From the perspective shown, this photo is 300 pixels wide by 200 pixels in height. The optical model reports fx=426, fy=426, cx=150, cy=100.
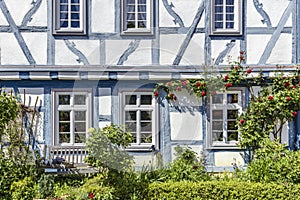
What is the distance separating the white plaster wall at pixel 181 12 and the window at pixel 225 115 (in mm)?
2047

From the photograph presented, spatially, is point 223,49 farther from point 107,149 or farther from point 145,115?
point 107,149

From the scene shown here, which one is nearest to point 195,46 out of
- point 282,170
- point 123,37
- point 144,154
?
point 123,37

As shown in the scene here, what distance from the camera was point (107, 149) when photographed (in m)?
8.23

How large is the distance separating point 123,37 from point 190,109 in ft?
8.04

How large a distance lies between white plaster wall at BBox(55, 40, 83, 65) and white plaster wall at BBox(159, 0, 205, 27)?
2.37m

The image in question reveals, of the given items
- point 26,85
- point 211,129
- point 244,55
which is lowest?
point 211,129

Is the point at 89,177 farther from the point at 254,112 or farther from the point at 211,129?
the point at 254,112

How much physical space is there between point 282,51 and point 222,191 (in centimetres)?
425

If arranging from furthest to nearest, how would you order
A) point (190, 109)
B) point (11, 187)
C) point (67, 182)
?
1. point (190, 109)
2. point (67, 182)
3. point (11, 187)

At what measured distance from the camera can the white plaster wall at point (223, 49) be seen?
10586 millimetres

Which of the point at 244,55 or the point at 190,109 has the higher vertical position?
the point at 244,55

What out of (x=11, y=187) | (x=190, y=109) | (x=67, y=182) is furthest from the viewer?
(x=190, y=109)

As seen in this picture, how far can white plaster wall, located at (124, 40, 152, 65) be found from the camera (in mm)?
10555

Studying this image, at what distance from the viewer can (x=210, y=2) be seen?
34.7 feet
